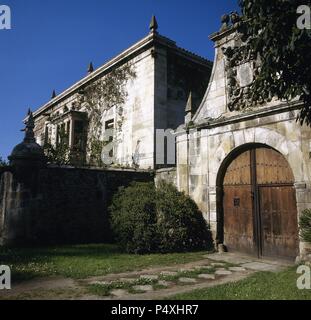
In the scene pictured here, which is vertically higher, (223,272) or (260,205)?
(260,205)

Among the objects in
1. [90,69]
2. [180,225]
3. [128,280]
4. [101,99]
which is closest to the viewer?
[128,280]

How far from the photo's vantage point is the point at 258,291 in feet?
14.6

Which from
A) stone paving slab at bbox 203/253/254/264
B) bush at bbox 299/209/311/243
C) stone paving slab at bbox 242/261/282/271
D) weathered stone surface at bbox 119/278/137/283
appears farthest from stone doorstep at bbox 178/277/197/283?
bush at bbox 299/209/311/243

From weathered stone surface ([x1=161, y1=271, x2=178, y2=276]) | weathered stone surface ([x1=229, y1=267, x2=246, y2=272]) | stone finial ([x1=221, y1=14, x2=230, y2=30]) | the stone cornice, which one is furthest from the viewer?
the stone cornice

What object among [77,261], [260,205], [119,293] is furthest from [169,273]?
[260,205]

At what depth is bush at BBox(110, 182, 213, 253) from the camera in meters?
8.12

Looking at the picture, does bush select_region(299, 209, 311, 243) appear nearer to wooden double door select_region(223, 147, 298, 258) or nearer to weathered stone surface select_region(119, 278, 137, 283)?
wooden double door select_region(223, 147, 298, 258)

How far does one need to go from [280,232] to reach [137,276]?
3.60 m

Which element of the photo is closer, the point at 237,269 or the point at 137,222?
the point at 237,269

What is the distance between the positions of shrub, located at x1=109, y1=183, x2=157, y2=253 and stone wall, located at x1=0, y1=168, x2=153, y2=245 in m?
1.55

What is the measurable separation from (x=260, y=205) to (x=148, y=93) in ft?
24.0

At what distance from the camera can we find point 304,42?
3998 millimetres

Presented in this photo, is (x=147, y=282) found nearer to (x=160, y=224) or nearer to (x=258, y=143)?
(x=160, y=224)

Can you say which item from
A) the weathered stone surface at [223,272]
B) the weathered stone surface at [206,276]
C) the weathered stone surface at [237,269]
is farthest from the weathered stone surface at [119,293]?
the weathered stone surface at [237,269]
